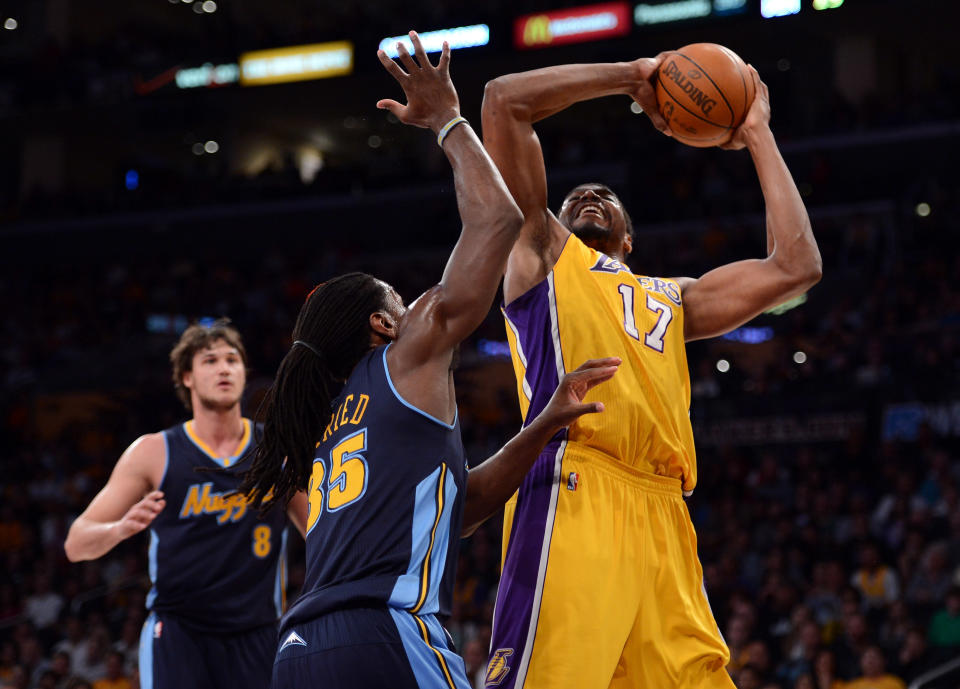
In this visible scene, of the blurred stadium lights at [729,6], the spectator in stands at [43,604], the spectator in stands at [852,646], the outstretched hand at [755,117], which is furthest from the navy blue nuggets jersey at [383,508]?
the blurred stadium lights at [729,6]

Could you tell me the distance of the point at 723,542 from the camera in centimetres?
1127

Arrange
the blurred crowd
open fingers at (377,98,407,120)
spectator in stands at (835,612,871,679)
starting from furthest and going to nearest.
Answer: the blurred crowd, spectator in stands at (835,612,871,679), open fingers at (377,98,407,120)

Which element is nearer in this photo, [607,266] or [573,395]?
[573,395]

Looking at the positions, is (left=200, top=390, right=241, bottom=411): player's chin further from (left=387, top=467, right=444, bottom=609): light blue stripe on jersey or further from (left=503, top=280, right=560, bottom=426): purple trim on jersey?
(left=387, top=467, right=444, bottom=609): light blue stripe on jersey

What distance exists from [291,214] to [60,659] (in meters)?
12.6

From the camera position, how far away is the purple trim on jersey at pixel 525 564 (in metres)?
3.36

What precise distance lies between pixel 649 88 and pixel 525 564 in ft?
5.46

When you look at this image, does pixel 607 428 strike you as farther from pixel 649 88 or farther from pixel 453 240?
pixel 453 240

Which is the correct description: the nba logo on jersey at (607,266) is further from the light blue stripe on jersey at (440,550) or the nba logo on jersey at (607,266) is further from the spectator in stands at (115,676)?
the spectator in stands at (115,676)

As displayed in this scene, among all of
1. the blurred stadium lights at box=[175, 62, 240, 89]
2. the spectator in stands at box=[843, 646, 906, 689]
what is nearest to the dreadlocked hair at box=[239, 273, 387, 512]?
the spectator in stands at box=[843, 646, 906, 689]

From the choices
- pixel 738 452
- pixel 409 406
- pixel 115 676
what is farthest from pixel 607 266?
pixel 738 452

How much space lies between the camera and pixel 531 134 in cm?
368

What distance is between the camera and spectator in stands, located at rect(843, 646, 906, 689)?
812 cm

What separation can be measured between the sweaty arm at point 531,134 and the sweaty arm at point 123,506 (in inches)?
64.6
